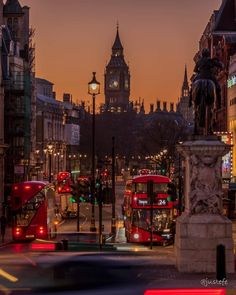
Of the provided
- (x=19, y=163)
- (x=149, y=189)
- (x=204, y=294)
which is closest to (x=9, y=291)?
(x=204, y=294)

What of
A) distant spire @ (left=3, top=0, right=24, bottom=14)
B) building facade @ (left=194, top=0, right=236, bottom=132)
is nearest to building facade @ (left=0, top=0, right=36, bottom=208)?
distant spire @ (left=3, top=0, right=24, bottom=14)

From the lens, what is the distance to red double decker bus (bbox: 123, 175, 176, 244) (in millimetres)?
46844

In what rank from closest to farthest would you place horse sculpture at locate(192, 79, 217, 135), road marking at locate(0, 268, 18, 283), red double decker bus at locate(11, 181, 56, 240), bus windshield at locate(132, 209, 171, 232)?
road marking at locate(0, 268, 18, 283), horse sculpture at locate(192, 79, 217, 135), bus windshield at locate(132, 209, 171, 232), red double decker bus at locate(11, 181, 56, 240)

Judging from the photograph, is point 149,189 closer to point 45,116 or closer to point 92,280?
point 92,280

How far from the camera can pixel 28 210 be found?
53.2 m

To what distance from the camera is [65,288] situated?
19.0 m

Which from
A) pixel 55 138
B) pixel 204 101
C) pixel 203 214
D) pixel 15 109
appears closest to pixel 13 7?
pixel 15 109

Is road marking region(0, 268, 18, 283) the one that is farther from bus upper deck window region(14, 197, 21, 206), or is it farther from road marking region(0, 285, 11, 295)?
bus upper deck window region(14, 197, 21, 206)

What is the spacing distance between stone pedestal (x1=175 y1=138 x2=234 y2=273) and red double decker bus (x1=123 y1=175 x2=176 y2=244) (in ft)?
67.9

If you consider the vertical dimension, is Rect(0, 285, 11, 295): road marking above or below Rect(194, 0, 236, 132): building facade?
below

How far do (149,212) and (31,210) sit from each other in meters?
9.08

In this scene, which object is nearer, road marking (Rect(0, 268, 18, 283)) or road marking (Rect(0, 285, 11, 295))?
road marking (Rect(0, 285, 11, 295))

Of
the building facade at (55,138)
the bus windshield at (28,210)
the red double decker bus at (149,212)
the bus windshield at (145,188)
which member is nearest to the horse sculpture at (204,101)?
the red double decker bus at (149,212)

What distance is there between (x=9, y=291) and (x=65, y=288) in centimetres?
190
